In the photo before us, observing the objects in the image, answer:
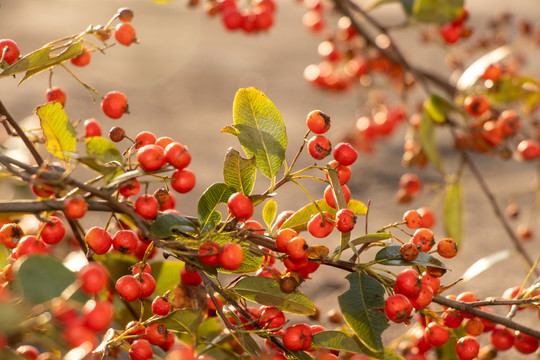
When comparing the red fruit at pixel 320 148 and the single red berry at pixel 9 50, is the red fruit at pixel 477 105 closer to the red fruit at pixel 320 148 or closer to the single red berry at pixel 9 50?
the red fruit at pixel 320 148

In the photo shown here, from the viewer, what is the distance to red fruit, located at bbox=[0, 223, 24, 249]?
29.5 inches

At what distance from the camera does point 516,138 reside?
1.31m

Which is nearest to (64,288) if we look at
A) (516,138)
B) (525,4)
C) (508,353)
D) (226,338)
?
(226,338)

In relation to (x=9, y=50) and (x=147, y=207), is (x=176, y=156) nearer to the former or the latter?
(x=147, y=207)

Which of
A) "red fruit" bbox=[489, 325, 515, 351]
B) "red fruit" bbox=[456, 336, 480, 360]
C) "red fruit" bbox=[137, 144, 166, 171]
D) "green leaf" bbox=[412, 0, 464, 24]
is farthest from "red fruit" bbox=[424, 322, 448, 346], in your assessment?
Answer: "green leaf" bbox=[412, 0, 464, 24]

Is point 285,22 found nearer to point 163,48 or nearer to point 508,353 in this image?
point 163,48

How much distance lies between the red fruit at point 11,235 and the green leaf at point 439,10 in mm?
1005

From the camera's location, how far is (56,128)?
0.69 metres

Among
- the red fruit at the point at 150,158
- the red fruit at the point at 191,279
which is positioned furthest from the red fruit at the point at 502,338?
the red fruit at the point at 150,158

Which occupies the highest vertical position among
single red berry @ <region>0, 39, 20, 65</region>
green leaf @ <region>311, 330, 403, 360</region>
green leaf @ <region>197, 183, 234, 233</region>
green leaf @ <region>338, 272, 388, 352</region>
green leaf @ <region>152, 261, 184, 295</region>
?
single red berry @ <region>0, 39, 20, 65</region>

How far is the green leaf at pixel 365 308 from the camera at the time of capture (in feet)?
2.17

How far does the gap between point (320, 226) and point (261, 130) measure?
5.7 inches

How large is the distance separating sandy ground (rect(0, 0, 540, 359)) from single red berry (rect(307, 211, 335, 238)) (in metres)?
0.72

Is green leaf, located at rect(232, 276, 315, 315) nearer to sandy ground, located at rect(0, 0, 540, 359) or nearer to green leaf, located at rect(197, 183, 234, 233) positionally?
green leaf, located at rect(197, 183, 234, 233)
